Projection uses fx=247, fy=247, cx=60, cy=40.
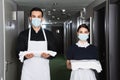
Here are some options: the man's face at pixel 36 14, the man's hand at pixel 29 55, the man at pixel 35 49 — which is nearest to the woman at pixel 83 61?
the man at pixel 35 49

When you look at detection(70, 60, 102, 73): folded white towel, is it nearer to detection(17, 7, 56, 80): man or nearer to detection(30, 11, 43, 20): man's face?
detection(17, 7, 56, 80): man

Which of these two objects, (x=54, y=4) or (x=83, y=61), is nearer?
(x=83, y=61)

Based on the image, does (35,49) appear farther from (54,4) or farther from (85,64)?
(54,4)

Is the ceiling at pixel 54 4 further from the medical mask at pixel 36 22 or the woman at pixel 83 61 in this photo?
the woman at pixel 83 61

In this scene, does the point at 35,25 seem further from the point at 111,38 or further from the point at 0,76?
the point at 111,38

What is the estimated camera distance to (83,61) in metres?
2.60

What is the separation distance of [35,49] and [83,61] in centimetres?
54

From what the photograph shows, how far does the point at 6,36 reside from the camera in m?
3.72

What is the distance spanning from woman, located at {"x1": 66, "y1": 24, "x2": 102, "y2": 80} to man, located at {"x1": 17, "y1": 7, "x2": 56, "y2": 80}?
257mm

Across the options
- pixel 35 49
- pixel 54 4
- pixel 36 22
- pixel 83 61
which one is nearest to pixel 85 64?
pixel 83 61

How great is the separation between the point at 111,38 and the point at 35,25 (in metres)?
A: 1.80

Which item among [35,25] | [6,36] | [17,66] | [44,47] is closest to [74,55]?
[44,47]

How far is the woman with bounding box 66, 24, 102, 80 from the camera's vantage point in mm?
2580

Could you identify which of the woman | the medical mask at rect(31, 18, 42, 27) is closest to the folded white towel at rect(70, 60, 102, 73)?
the woman
